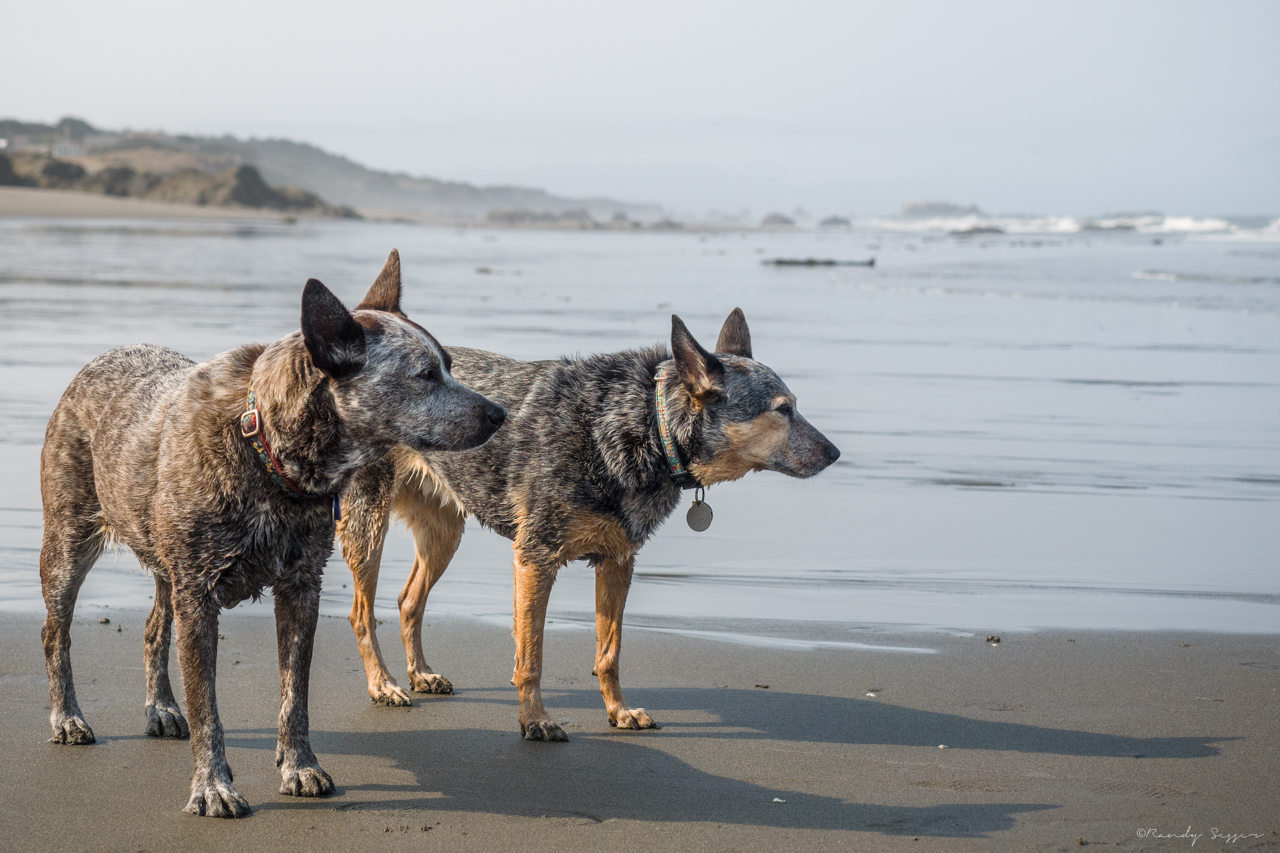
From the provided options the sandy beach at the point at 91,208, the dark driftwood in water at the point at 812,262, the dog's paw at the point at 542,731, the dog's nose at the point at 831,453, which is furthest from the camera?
the sandy beach at the point at 91,208

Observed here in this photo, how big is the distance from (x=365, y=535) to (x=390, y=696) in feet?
2.71

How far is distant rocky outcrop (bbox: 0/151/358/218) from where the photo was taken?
6788 cm

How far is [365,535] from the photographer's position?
5.71 meters

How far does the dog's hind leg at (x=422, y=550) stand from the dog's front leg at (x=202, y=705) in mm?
1622

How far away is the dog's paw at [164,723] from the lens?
474cm

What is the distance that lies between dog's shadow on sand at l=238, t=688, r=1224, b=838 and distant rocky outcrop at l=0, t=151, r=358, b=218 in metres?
70.5

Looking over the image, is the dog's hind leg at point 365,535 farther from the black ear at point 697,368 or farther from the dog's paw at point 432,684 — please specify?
the black ear at point 697,368

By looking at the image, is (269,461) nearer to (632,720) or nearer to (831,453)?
(632,720)

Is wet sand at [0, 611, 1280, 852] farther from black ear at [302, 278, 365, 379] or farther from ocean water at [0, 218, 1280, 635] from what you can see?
black ear at [302, 278, 365, 379]

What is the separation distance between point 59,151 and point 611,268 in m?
93.5

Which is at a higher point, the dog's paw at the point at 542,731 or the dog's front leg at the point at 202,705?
the dog's front leg at the point at 202,705
